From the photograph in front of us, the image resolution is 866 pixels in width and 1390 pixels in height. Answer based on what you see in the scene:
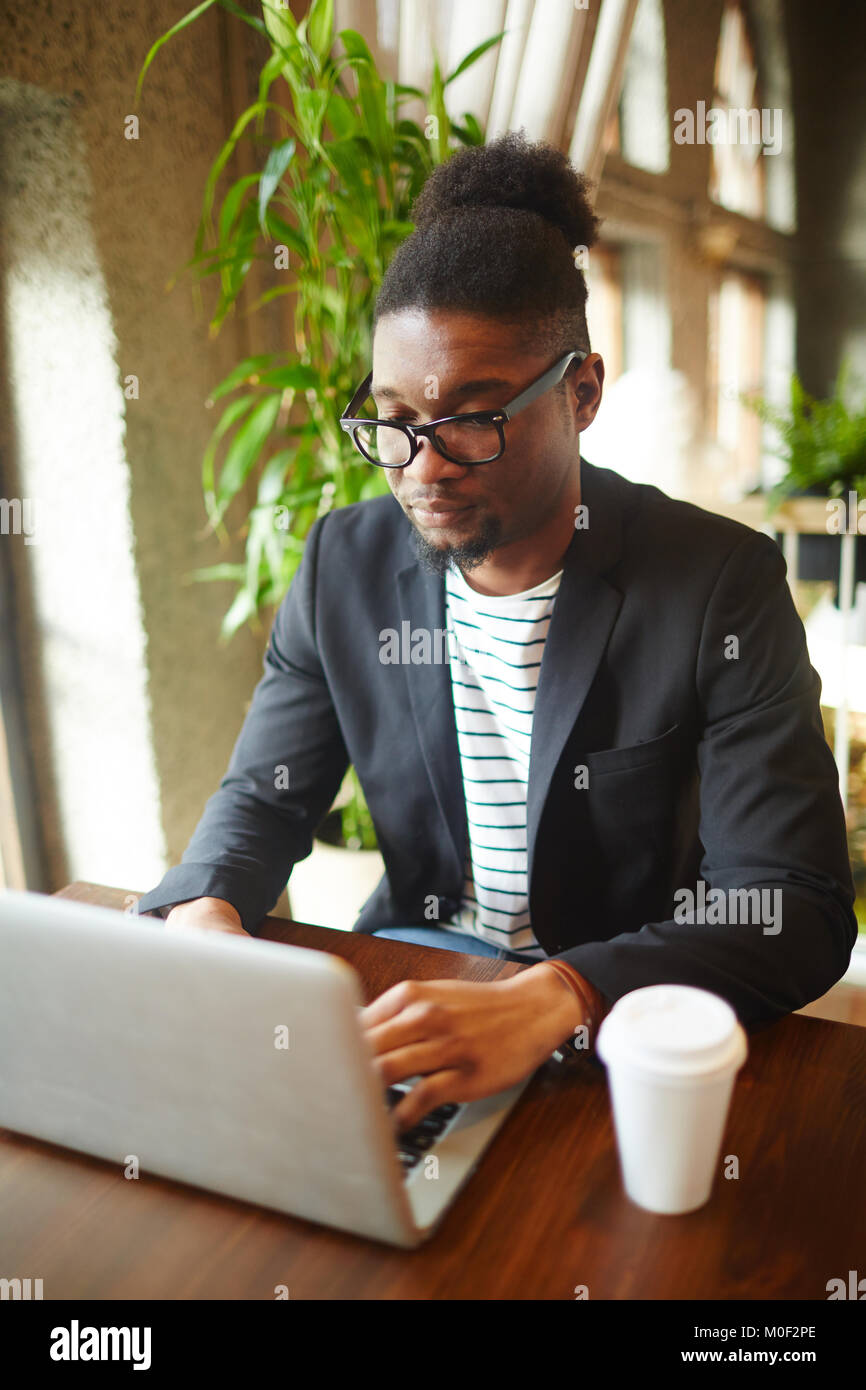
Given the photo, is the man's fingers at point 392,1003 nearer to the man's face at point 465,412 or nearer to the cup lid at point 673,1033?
the cup lid at point 673,1033

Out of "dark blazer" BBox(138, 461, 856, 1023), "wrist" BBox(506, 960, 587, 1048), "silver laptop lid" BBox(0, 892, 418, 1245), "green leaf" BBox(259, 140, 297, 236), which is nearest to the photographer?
"silver laptop lid" BBox(0, 892, 418, 1245)

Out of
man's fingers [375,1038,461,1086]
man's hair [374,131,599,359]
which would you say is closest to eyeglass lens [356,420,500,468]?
man's hair [374,131,599,359]

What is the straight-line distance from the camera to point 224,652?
97.4 inches

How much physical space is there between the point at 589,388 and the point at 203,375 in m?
1.31

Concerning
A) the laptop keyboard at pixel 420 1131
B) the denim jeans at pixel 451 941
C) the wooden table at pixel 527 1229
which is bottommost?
the denim jeans at pixel 451 941

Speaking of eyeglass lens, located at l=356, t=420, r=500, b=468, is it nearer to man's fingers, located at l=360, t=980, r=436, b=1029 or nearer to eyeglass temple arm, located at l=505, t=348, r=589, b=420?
eyeglass temple arm, located at l=505, t=348, r=589, b=420

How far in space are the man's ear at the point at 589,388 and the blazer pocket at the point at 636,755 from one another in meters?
0.41

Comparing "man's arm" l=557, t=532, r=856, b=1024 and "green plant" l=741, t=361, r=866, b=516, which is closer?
"man's arm" l=557, t=532, r=856, b=1024

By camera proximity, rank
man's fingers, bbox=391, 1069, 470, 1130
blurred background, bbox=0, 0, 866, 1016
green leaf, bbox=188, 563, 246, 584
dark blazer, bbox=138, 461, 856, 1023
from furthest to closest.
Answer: green leaf, bbox=188, 563, 246, 584
blurred background, bbox=0, 0, 866, 1016
dark blazer, bbox=138, 461, 856, 1023
man's fingers, bbox=391, 1069, 470, 1130

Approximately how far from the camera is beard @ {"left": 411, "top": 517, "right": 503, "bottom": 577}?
1.21 meters

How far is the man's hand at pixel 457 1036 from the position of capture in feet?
2.44

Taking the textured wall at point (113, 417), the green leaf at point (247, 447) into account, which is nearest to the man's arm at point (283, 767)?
the green leaf at point (247, 447)

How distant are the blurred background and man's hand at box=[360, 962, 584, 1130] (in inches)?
51.5
